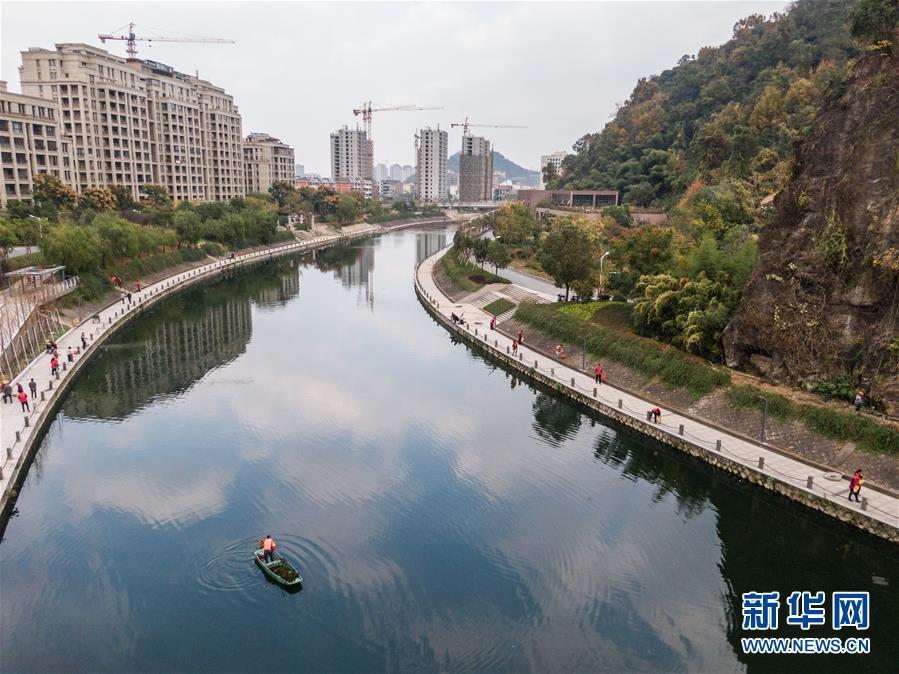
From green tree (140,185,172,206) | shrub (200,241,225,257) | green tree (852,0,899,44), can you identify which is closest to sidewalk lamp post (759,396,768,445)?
green tree (852,0,899,44)

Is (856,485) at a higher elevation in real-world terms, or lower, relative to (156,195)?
lower

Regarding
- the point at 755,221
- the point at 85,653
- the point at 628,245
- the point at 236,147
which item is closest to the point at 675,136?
the point at 755,221

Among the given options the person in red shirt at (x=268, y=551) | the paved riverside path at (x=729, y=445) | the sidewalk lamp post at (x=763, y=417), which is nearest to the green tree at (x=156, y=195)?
the paved riverside path at (x=729, y=445)

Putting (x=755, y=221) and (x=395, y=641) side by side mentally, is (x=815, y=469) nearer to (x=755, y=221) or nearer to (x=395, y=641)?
(x=395, y=641)

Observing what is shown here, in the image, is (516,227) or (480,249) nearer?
(480,249)

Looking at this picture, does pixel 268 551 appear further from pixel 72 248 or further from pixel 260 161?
pixel 260 161

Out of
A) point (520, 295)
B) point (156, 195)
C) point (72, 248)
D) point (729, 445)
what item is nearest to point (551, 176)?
point (156, 195)

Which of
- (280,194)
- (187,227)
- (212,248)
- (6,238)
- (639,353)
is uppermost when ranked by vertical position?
(280,194)
